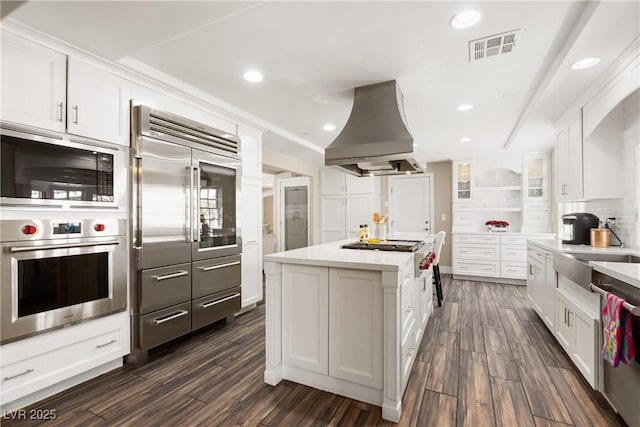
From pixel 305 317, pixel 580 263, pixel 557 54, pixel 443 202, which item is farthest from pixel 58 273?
pixel 443 202

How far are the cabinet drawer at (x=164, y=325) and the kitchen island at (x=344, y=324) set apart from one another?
1019 mm

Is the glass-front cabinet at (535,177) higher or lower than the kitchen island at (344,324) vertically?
higher

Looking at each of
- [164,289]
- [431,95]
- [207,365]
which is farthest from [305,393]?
[431,95]

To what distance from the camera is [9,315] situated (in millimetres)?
1758

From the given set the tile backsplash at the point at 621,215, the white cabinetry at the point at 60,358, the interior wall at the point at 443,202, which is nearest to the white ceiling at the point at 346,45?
the tile backsplash at the point at 621,215

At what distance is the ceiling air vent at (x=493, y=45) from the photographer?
2027mm

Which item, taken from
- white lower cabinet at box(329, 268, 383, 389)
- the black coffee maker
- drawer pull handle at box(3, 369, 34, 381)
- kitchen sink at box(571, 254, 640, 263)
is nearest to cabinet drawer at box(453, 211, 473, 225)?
the black coffee maker

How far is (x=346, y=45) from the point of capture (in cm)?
216

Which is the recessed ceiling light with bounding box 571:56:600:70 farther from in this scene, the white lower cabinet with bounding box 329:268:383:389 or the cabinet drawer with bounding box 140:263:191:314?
the cabinet drawer with bounding box 140:263:191:314

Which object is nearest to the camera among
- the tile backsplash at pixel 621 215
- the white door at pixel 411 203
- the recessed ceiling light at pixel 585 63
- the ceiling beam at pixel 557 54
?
the ceiling beam at pixel 557 54

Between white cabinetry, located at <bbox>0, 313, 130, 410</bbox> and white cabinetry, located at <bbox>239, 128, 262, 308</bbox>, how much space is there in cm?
143

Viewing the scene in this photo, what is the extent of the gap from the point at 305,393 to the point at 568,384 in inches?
73.1

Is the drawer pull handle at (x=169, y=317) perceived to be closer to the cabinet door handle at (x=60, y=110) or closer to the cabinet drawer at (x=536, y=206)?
the cabinet door handle at (x=60, y=110)

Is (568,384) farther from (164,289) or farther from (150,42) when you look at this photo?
(150,42)
